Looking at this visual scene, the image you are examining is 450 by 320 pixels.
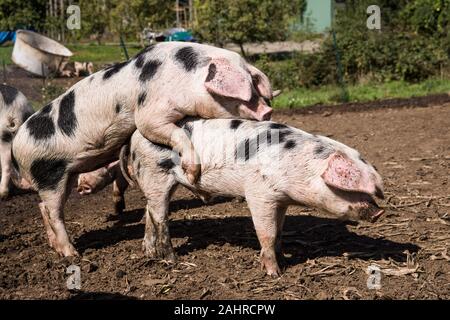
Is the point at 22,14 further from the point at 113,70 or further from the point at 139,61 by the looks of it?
the point at 139,61

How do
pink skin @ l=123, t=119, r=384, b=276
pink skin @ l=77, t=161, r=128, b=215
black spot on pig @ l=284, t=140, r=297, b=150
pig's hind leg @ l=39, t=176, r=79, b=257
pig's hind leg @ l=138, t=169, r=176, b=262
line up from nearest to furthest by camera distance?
pink skin @ l=123, t=119, r=384, b=276, black spot on pig @ l=284, t=140, r=297, b=150, pig's hind leg @ l=138, t=169, r=176, b=262, pig's hind leg @ l=39, t=176, r=79, b=257, pink skin @ l=77, t=161, r=128, b=215

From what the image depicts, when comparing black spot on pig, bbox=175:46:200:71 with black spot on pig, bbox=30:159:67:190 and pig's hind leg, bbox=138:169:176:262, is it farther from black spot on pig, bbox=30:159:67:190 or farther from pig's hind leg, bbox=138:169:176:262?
black spot on pig, bbox=30:159:67:190

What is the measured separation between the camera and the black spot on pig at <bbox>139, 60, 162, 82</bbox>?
5328mm

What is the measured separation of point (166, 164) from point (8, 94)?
323cm

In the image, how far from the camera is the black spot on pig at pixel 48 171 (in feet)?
19.2

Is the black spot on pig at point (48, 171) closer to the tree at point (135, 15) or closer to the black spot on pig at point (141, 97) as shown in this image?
the black spot on pig at point (141, 97)

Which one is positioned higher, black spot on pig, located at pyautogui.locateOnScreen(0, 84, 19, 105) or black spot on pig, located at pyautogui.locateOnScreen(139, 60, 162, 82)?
black spot on pig, located at pyautogui.locateOnScreen(139, 60, 162, 82)

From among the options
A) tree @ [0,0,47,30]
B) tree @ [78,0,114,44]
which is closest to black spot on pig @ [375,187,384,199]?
tree @ [78,0,114,44]

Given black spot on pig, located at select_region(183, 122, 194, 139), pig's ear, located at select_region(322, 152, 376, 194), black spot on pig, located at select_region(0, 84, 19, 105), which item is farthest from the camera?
black spot on pig, located at select_region(0, 84, 19, 105)

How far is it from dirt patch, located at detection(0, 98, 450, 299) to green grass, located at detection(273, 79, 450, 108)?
19.7ft

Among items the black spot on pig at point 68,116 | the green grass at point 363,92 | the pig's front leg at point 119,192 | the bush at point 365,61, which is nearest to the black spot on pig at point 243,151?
the black spot on pig at point 68,116

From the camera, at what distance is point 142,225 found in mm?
7012

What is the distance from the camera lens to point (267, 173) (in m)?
5.00

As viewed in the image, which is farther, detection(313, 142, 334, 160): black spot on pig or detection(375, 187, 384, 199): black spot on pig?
detection(313, 142, 334, 160): black spot on pig
